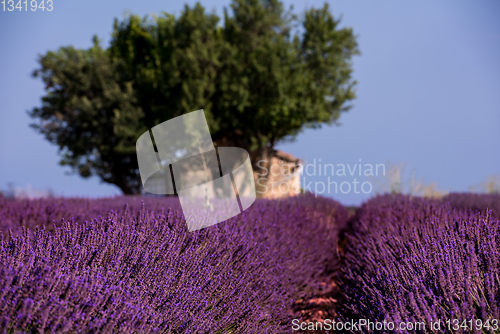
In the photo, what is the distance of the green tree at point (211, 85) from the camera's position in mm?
16000

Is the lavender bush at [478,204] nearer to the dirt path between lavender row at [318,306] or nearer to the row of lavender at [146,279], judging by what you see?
the dirt path between lavender row at [318,306]

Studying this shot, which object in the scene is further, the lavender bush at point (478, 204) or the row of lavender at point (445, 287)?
the lavender bush at point (478, 204)

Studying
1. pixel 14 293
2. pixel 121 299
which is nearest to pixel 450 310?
pixel 121 299

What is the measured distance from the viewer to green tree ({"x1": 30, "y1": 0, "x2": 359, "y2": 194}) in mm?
16000

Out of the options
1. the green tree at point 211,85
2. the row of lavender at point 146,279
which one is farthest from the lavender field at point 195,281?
the green tree at point 211,85

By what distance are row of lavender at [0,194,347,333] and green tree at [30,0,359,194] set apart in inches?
513

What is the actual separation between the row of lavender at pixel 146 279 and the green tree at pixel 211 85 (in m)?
13.0

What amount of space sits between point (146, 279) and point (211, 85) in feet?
50.0

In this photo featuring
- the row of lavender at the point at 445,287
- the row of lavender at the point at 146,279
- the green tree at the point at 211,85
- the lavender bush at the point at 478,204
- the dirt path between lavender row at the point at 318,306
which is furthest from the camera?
the green tree at the point at 211,85

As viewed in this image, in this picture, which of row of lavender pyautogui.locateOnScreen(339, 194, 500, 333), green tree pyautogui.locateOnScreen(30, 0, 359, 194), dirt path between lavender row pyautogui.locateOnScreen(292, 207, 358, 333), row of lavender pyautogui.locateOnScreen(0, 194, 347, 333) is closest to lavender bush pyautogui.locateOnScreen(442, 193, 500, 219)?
row of lavender pyautogui.locateOnScreen(339, 194, 500, 333)

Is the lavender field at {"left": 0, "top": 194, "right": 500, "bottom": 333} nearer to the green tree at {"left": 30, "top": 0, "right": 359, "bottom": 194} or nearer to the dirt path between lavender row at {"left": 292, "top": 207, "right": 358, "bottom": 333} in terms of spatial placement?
the dirt path between lavender row at {"left": 292, "top": 207, "right": 358, "bottom": 333}

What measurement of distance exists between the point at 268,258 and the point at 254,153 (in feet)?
49.3

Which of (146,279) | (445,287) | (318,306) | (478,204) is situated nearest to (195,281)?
(146,279)

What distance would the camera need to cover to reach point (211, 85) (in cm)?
1658
